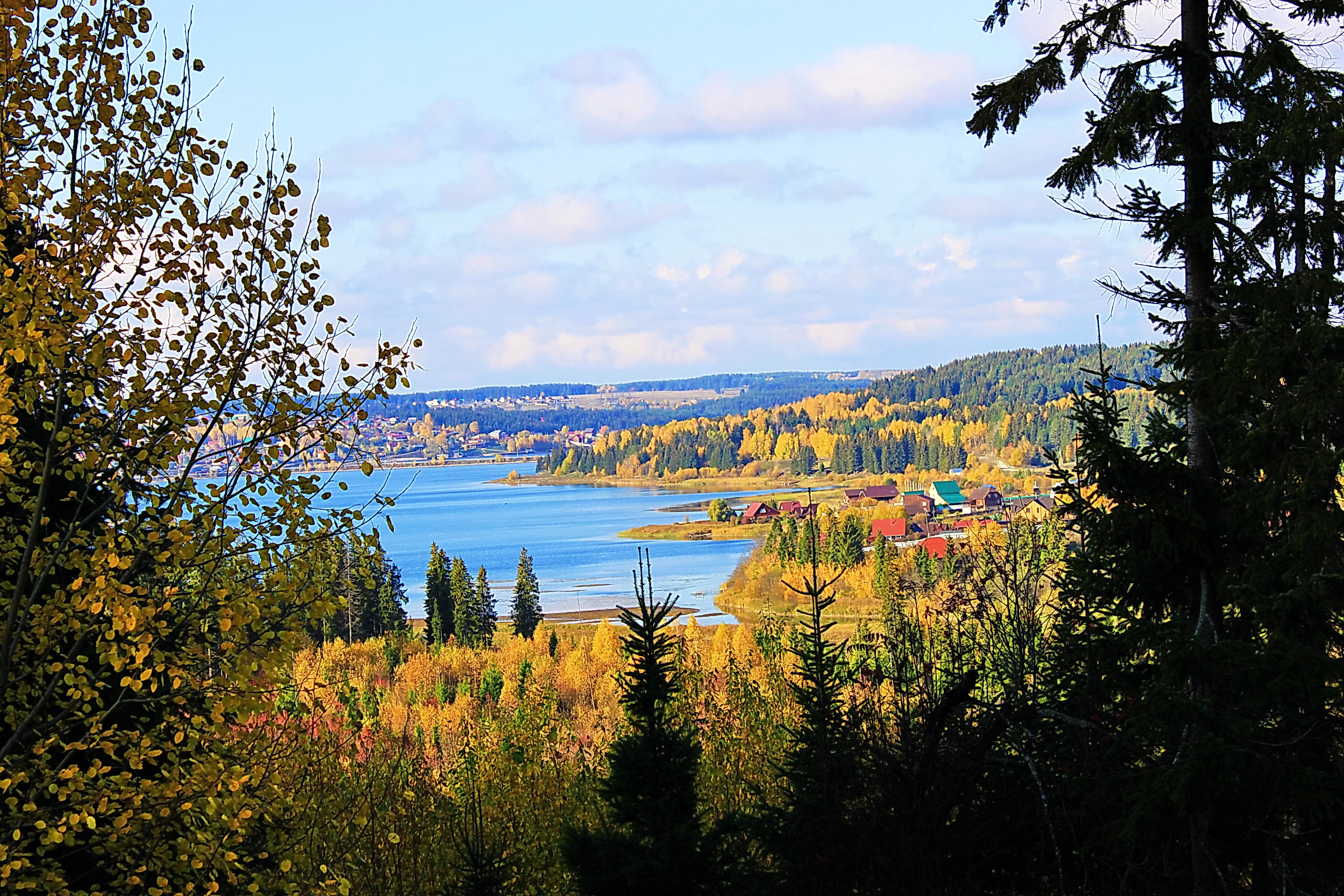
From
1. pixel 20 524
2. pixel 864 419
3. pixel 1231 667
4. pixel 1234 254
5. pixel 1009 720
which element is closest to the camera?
pixel 1009 720

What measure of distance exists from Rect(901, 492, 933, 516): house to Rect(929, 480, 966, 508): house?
0.94 meters

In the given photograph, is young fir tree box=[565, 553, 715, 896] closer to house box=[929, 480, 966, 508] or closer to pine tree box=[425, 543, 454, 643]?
pine tree box=[425, 543, 454, 643]

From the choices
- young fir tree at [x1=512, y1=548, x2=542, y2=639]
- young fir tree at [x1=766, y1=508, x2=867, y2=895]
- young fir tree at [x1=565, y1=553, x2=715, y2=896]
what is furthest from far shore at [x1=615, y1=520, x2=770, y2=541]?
young fir tree at [x1=766, y1=508, x2=867, y2=895]

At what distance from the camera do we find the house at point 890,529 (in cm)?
7881

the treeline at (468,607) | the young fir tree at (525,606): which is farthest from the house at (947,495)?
the treeline at (468,607)

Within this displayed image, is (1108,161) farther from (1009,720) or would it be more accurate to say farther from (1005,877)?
(1005,877)

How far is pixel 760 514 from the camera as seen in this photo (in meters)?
108

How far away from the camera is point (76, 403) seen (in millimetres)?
4887

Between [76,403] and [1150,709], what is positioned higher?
[76,403]

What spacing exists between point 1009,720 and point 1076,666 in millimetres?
2092

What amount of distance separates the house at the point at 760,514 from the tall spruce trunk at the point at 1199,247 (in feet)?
320

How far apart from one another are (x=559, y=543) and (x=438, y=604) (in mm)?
42753

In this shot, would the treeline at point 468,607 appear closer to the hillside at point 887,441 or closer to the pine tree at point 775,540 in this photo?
the pine tree at point 775,540

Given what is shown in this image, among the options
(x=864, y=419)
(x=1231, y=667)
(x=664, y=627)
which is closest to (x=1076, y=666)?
(x=1231, y=667)
